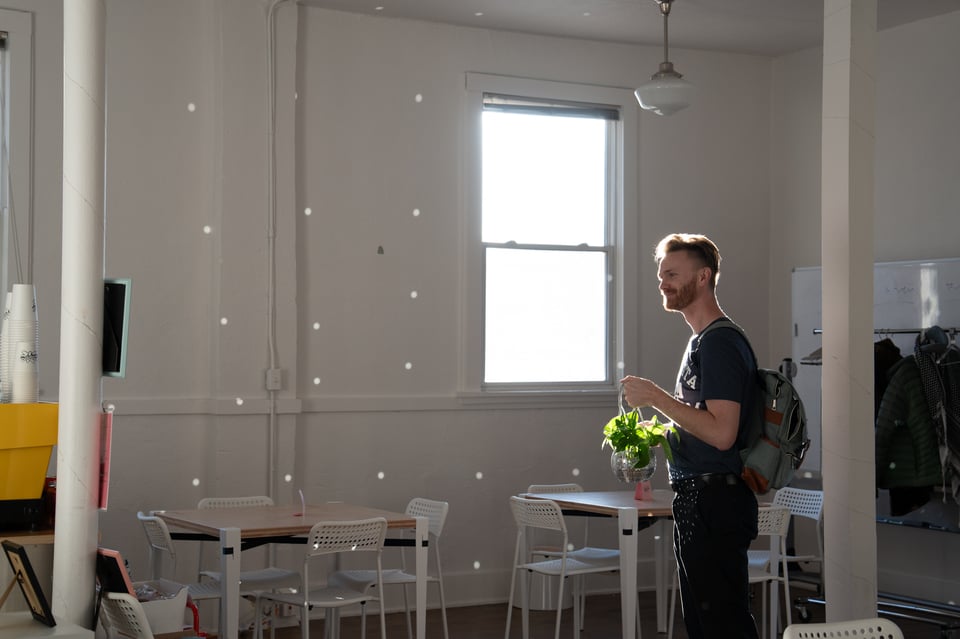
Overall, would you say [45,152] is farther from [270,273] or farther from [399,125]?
[399,125]

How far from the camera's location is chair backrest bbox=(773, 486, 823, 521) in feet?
21.6

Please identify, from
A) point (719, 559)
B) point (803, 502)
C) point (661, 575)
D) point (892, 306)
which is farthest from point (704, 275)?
point (892, 306)

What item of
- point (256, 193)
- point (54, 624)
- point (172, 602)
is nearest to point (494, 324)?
point (256, 193)

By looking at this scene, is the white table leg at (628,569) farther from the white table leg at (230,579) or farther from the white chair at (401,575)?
the white table leg at (230,579)

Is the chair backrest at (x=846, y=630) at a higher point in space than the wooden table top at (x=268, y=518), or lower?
higher

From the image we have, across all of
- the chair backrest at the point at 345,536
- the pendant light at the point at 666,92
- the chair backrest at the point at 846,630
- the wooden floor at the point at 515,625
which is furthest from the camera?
the wooden floor at the point at 515,625

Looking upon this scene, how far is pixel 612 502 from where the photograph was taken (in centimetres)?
605

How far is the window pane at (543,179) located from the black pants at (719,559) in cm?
442

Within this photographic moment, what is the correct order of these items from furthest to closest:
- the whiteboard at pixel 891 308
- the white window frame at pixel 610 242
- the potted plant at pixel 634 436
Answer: the white window frame at pixel 610 242
the whiteboard at pixel 891 308
the potted plant at pixel 634 436

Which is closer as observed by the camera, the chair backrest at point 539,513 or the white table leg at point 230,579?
the white table leg at point 230,579

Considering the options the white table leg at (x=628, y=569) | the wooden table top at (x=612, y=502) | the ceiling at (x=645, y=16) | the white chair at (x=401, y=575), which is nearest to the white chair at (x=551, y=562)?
the wooden table top at (x=612, y=502)

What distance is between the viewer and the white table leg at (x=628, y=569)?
18.3 ft

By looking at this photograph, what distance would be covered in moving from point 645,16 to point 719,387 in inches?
180

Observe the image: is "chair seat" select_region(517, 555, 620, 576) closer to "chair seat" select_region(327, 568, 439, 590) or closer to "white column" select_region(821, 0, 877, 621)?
"chair seat" select_region(327, 568, 439, 590)
